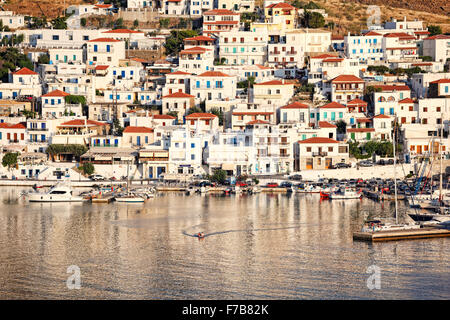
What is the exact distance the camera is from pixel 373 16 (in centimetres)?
9662

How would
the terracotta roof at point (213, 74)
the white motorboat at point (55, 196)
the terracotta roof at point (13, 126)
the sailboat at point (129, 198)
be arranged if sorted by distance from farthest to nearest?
the terracotta roof at point (213, 74)
the terracotta roof at point (13, 126)
the white motorboat at point (55, 196)
the sailboat at point (129, 198)

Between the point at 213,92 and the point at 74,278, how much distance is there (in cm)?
3633

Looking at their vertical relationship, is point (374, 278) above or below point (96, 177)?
below

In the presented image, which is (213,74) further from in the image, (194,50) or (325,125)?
(325,125)

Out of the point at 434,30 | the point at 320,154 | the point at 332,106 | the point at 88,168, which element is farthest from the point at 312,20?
the point at 88,168

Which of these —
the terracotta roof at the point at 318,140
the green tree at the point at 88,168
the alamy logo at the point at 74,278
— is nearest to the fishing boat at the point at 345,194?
the terracotta roof at the point at 318,140

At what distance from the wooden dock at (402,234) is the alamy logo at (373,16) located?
1889 inches

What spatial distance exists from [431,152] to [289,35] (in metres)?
20.6

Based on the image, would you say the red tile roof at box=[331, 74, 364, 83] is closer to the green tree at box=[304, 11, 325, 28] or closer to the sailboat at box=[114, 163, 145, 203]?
the green tree at box=[304, 11, 325, 28]

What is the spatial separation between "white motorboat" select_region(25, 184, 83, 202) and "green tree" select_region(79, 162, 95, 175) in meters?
5.29

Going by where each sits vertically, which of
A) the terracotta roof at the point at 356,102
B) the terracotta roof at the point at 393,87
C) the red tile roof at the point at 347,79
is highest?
the red tile roof at the point at 347,79

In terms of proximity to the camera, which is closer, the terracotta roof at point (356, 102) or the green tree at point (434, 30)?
the terracotta roof at point (356, 102)

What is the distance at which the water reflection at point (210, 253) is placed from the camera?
36.8 m

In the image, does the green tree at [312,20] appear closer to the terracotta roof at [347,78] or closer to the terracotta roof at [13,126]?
the terracotta roof at [347,78]
